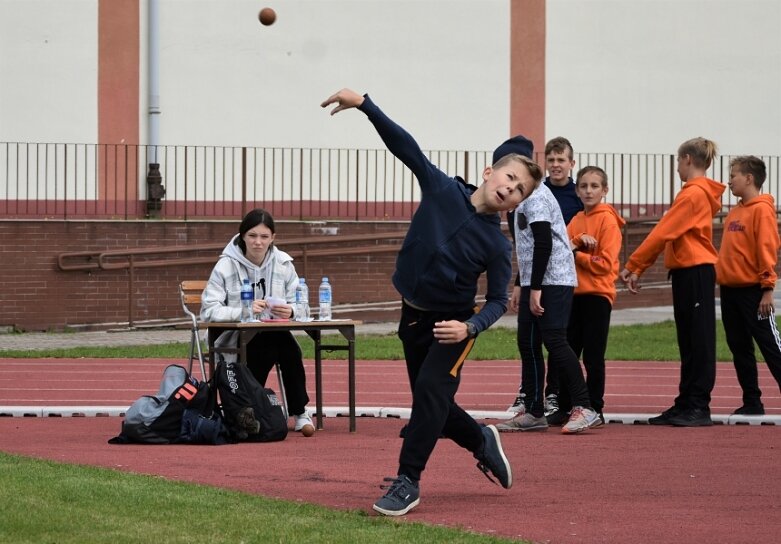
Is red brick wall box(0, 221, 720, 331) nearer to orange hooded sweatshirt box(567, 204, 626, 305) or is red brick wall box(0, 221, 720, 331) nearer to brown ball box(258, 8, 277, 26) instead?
brown ball box(258, 8, 277, 26)

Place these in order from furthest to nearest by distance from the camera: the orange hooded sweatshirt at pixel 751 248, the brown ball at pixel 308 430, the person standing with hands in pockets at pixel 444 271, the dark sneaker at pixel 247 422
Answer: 1. the orange hooded sweatshirt at pixel 751 248
2. the brown ball at pixel 308 430
3. the dark sneaker at pixel 247 422
4. the person standing with hands in pockets at pixel 444 271

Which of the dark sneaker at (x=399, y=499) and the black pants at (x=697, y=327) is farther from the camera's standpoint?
the black pants at (x=697, y=327)

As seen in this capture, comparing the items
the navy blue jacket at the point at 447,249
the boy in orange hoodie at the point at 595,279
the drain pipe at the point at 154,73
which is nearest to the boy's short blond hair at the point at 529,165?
the navy blue jacket at the point at 447,249

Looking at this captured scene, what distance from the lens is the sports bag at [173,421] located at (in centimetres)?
980

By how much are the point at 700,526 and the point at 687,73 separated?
77.6ft

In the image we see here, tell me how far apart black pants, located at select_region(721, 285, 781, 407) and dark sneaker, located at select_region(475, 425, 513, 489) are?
12.8 ft

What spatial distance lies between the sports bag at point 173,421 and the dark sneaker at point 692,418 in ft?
10.8

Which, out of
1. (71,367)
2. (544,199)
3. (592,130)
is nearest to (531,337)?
(544,199)

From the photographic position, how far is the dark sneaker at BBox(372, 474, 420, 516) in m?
6.90

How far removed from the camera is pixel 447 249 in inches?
278

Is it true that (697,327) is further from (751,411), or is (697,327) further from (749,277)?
(751,411)

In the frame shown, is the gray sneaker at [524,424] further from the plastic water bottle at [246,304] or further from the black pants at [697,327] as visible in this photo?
the plastic water bottle at [246,304]

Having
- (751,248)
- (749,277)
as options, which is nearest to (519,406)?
(749,277)

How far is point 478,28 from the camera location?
92.0 ft
